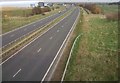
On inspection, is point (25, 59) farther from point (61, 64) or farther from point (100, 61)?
point (100, 61)

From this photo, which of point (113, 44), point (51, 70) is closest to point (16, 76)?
point (51, 70)

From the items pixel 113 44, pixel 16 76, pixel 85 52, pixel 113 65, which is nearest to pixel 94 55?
pixel 85 52

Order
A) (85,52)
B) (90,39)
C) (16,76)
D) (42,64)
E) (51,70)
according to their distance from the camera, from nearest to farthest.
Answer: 1. (16,76)
2. (51,70)
3. (42,64)
4. (85,52)
5. (90,39)

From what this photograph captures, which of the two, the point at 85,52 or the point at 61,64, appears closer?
the point at 61,64

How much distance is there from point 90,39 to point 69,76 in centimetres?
2139

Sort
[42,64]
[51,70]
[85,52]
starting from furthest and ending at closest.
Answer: [85,52] → [42,64] → [51,70]

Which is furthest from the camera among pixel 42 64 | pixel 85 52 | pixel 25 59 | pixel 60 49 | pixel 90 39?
pixel 90 39

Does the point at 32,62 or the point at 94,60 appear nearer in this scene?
the point at 32,62

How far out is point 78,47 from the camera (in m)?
40.1

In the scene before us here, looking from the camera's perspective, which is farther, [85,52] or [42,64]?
[85,52]

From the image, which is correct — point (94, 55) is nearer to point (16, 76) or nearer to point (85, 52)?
point (85, 52)

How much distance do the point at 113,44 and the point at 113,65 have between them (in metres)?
12.0

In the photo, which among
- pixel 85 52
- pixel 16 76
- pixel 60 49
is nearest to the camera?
pixel 16 76

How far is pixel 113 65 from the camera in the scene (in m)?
30.2
